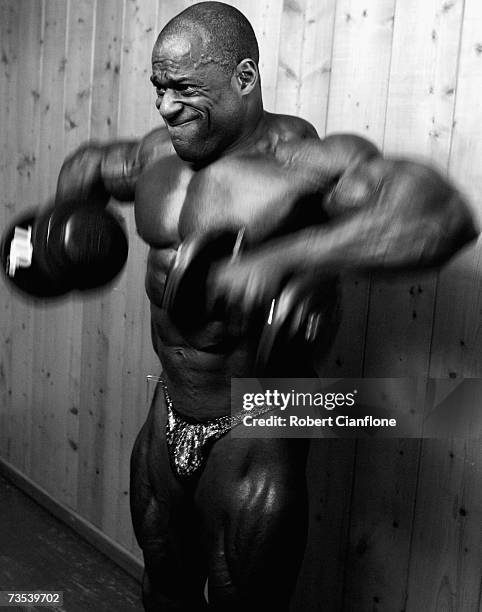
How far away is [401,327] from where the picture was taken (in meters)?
1.93

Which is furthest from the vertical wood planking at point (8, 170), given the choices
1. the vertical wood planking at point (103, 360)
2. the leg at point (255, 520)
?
the leg at point (255, 520)

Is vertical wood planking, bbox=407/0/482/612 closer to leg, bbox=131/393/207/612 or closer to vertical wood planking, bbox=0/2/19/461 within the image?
leg, bbox=131/393/207/612

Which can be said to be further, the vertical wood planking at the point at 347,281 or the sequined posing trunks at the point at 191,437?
the vertical wood planking at the point at 347,281

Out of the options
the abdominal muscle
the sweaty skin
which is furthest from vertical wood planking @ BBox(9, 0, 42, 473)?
the abdominal muscle

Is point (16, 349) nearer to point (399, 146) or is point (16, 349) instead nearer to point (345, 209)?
point (399, 146)

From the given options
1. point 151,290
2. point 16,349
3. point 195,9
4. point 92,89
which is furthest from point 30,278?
point 16,349

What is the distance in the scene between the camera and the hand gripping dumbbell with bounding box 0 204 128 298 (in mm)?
1688

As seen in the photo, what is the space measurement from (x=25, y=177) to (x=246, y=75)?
6.27 ft

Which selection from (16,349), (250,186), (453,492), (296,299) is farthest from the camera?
(16,349)

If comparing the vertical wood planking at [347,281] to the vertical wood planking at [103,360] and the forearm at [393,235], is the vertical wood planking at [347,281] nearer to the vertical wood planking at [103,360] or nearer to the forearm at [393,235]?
the forearm at [393,235]

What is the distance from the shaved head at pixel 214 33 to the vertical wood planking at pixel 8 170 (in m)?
1.97

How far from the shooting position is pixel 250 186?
159 centimetres

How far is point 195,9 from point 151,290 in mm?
556

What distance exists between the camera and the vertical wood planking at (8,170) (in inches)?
133
